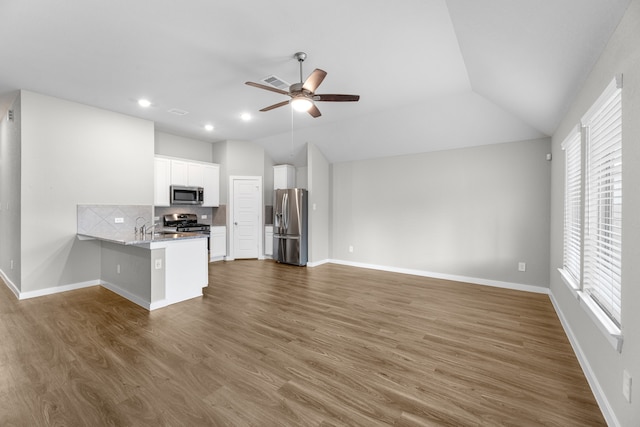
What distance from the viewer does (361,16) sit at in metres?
2.41

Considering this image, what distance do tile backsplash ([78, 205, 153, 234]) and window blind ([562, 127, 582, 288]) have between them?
6.32 metres

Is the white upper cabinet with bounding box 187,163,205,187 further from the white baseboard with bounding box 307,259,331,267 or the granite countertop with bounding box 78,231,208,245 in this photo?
the white baseboard with bounding box 307,259,331,267

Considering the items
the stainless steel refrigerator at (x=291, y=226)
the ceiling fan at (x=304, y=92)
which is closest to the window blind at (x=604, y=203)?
the ceiling fan at (x=304, y=92)

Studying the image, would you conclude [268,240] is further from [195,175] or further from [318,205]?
[195,175]

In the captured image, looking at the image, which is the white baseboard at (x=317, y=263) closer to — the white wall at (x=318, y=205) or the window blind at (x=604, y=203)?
the white wall at (x=318, y=205)

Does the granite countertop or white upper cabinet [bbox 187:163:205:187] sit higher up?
white upper cabinet [bbox 187:163:205:187]

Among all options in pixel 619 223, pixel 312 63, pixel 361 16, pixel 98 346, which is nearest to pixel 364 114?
pixel 312 63

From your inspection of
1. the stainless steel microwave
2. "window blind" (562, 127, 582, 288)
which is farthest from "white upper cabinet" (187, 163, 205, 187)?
"window blind" (562, 127, 582, 288)

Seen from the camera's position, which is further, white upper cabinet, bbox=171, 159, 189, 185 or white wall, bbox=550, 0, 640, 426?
white upper cabinet, bbox=171, 159, 189, 185

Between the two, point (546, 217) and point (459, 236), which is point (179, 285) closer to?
point (459, 236)

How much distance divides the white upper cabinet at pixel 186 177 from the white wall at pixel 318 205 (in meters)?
2.43

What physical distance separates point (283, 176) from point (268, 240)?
66.1 inches

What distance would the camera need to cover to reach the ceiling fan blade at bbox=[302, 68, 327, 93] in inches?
105

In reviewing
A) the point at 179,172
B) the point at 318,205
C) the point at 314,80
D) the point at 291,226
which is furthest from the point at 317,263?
the point at 314,80
